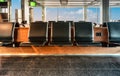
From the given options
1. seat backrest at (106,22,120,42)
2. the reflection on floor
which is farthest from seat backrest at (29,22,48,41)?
the reflection on floor

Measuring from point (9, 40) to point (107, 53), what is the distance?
200cm

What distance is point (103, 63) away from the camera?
9.77 feet

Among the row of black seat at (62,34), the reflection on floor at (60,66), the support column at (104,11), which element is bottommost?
the reflection on floor at (60,66)

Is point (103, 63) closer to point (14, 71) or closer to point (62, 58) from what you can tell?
point (62, 58)

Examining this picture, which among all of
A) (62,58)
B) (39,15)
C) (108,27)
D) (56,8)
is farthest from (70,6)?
(62,58)

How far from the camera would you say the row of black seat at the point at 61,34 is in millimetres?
4363

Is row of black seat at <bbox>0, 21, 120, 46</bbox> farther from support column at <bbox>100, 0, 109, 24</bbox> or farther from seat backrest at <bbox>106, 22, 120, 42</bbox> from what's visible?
support column at <bbox>100, 0, 109, 24</bbox>

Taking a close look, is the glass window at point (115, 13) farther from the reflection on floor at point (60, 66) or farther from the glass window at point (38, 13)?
the reflection on floor at point (60, 66)

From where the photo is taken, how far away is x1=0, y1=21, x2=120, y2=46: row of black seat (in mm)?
4363

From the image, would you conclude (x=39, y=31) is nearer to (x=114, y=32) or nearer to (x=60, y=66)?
(x=114, y=32)

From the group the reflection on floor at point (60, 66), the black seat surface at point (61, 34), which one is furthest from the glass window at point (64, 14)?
the reflection on floor at point (60, 66)

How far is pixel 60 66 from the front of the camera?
285 cm

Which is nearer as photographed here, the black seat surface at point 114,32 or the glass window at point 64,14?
the black seat surface at point 114,32

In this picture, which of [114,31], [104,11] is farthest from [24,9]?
[114,31]
